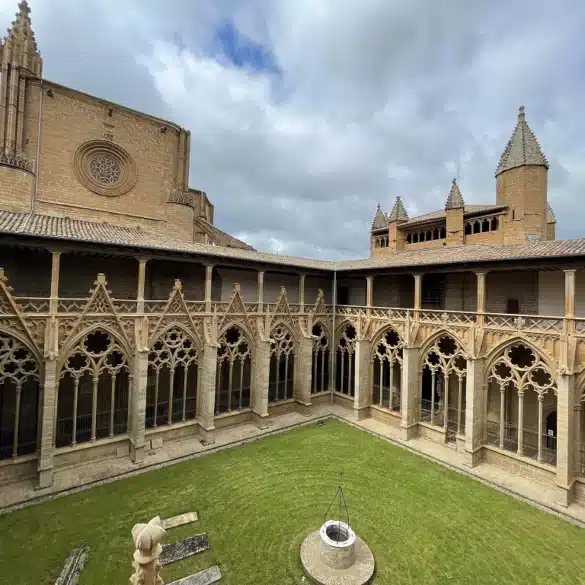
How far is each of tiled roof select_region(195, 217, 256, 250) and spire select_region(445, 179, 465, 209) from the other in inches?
657

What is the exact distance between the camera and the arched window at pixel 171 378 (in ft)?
47.3

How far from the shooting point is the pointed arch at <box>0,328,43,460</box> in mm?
11312

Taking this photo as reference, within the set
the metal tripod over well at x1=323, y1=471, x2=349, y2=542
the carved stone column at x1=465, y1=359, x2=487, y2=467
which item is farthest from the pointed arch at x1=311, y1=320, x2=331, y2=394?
the metal tripod over well at x1=323, y1=471, x2=349, y2=542

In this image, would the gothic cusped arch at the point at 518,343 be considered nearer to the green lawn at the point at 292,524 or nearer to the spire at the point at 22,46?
the green lawn at the point at 292,524

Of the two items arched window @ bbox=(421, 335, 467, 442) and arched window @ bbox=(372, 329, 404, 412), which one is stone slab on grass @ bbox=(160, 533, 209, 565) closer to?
arched window @ bbox=(372, 329, 404, 412)

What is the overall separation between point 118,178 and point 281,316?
13287 mm

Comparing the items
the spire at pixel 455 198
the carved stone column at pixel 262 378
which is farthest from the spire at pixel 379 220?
the carved stone column at pixel 262 378

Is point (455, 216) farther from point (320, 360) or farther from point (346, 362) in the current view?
point (320, 360)

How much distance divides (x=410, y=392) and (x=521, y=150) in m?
19.8

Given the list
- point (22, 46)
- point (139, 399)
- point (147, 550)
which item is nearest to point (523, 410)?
point (147, 550)

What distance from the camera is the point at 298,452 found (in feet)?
46.0

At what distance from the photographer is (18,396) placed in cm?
1115

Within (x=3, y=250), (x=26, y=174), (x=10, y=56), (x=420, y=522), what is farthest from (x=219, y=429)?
(x=10, y=56)

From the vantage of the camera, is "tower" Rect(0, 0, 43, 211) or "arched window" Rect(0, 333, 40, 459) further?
"tower" Rect(0, 0, 43, 211)
